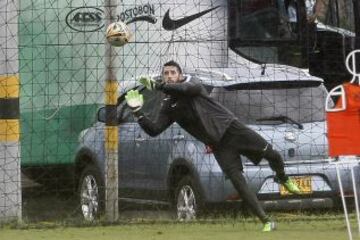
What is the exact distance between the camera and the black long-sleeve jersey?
11.5m

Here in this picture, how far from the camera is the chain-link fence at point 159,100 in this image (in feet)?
40.6

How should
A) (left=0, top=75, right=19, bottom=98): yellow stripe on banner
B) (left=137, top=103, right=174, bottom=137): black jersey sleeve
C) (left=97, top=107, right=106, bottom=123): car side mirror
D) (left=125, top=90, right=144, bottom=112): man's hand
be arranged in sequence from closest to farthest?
(left=125, top=90, right=144, bottom=112): man's hand, (left=137, top=103, right=174, bottom=137): black jersey sleeve, (left=0, top=75, right=19, bottom=98): yellow stripe on banner, (left=97, top=107, right=106, bottom=123): car side mirror

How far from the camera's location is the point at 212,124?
1150 centimetres

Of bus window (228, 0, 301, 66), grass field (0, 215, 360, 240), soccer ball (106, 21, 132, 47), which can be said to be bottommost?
grass field (0, 215, 360, 240)

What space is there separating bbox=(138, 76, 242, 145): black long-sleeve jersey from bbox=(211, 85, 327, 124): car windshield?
99 centimetres

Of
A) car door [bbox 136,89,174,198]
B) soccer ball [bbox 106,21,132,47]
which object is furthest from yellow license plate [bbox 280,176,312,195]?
soccer ball [bbox 106,21,132,47]

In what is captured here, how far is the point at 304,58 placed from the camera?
14.6 metres

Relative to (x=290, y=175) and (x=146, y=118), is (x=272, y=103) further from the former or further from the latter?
(x=146, y=118)

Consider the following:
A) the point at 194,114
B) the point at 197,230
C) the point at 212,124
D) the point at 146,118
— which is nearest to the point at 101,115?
the point at 146,118

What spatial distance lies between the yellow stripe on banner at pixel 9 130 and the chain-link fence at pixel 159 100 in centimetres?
1

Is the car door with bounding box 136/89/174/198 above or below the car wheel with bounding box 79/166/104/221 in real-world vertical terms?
above

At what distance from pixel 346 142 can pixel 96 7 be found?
722cm

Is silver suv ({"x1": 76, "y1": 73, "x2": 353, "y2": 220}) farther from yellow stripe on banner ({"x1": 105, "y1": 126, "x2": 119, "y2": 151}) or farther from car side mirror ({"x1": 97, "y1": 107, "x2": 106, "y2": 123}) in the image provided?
yellow stripe on banner ({"x1": 105, "y1": 126, "x2": 119, "y2": 151})

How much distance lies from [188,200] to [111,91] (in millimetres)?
1440
